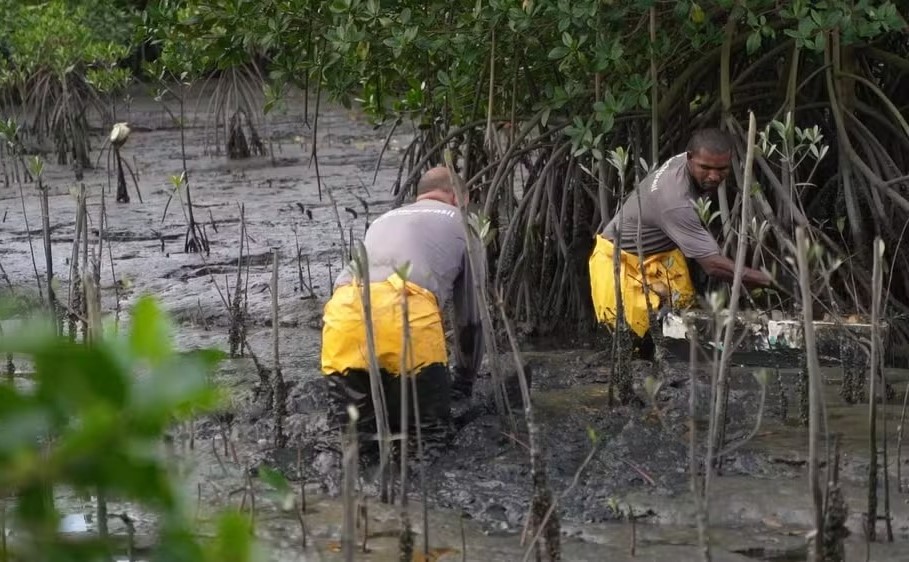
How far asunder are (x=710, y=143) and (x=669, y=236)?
41 centimetres

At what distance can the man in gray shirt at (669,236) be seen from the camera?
5.78 meters

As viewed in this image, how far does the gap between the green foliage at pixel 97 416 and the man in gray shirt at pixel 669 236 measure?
4.55 meters

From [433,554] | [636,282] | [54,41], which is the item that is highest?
[54,41]

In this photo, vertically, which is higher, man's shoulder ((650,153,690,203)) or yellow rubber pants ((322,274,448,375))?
man's shoulder ((650,153,690,203))

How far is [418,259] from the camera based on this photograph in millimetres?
4812

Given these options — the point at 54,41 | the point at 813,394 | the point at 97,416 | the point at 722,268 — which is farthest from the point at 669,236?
the point at 54,41

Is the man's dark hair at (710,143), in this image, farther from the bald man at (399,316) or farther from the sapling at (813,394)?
the sapling at (813,394)

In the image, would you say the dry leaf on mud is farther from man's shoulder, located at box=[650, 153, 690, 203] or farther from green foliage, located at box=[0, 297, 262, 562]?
green foliage, located at box=[0, 297, 262, 562]

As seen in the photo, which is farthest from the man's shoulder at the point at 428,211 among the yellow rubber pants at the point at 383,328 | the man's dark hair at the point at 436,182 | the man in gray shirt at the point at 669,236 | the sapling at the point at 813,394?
the sapling at the point at 813,394

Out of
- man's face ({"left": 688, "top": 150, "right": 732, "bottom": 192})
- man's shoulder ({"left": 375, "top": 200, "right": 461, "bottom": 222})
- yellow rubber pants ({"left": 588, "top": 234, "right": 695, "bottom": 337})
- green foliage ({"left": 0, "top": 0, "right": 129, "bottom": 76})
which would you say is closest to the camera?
man's shoulder ({"left": 375, "top": 200, "right": 461, "bottom": 222})

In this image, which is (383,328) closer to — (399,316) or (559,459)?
(399,316)

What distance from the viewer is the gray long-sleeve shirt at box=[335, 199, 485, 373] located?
15.8 feet

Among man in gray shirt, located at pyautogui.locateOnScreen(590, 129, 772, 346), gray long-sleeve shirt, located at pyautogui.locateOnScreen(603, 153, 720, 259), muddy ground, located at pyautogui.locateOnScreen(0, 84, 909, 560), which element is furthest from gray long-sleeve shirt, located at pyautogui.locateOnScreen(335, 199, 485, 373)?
gray long-sleeve shirt, located at pyautogui.locateOnScreen(603, 153, 720, 259)

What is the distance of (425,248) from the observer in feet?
15.9
